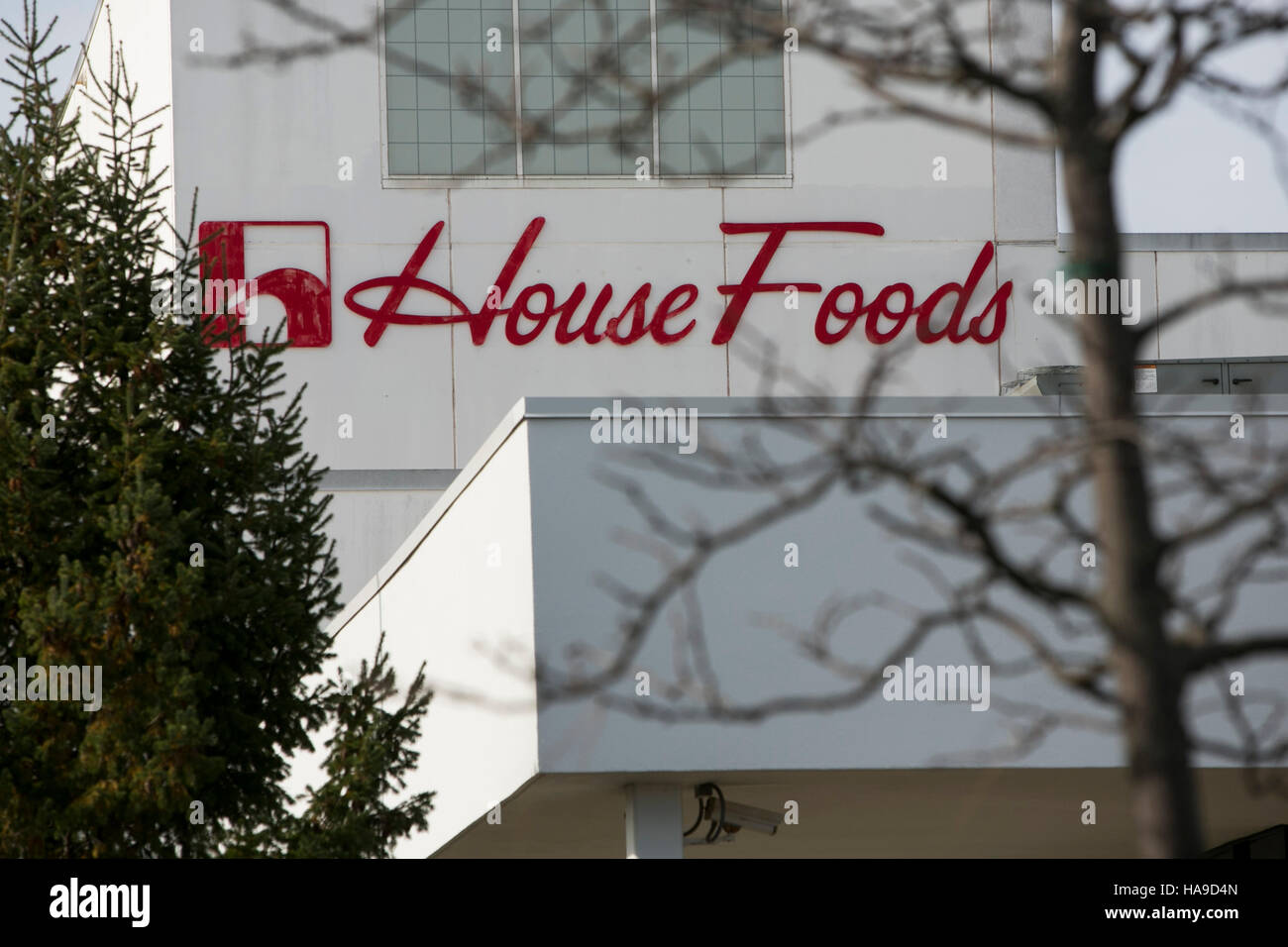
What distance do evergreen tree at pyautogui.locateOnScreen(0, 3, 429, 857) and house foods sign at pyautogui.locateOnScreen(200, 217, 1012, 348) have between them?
11889 mm

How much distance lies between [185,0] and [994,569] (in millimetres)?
23336

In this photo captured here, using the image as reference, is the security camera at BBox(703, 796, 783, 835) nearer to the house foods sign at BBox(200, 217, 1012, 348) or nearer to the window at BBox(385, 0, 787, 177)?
the house foods sign at BBox(200, 217, 1012, 348)

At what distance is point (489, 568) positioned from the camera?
38.7ft

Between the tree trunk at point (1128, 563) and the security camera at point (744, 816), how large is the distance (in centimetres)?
938

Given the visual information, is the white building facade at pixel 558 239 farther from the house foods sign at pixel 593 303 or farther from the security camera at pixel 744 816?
the security camera at pixel 744 816

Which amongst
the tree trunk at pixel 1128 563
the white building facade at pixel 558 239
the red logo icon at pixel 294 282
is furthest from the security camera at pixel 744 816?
the red logo icon at pixel 294 282

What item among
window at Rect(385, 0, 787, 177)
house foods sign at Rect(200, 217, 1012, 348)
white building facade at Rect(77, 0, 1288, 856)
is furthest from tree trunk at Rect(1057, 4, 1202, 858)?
→ house foods sign at Rect(200, 217, 1012, 348)

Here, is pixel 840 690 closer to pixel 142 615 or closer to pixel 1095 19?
pixel 142 615

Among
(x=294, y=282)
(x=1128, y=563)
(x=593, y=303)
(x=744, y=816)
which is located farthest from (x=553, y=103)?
(x=1128, y=563)

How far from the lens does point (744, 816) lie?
12.0m

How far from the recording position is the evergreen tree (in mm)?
9961

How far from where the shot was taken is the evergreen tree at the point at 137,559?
9961 mm

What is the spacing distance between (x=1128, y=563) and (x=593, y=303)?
22.0 m

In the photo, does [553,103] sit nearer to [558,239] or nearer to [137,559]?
[558,239]
